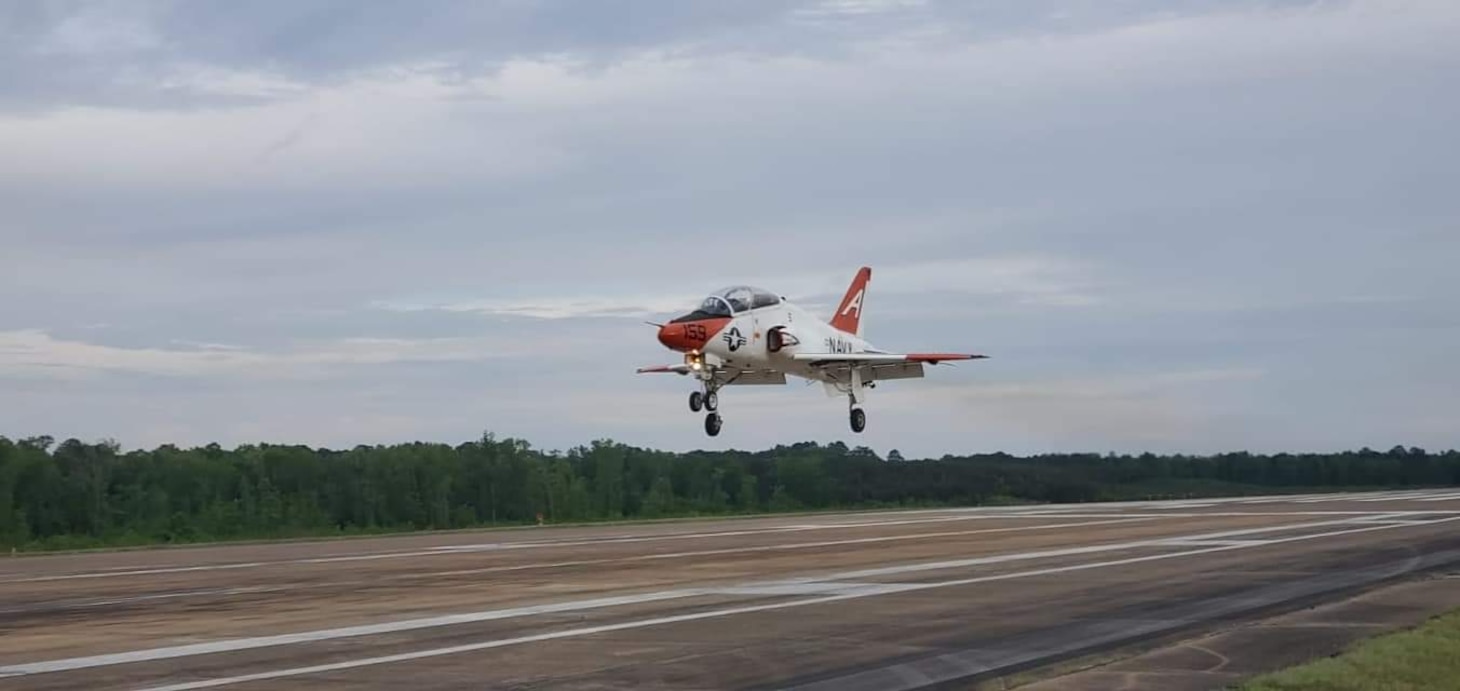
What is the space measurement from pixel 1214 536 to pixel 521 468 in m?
45.9

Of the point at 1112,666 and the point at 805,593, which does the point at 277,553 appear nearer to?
the point at 805,593

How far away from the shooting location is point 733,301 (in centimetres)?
4266

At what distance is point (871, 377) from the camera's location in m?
50.2

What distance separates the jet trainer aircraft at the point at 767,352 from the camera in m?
41.5

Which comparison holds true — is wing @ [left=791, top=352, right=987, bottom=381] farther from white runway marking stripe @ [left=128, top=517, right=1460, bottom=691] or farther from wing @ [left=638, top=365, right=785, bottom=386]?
white runway marking stripe @ [left=128, top=517, right=1460, bottom=691]

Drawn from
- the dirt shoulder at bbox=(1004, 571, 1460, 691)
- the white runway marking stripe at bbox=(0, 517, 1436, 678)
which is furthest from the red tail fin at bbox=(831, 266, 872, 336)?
the dirt shoulder at bbox=(1004, 571, 1460, 691)

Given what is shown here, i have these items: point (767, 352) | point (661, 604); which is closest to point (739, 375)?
point (767, 352)

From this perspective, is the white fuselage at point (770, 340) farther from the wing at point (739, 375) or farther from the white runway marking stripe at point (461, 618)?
the white runway marking stripe at point (461, 618)

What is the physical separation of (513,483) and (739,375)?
33.4 meters

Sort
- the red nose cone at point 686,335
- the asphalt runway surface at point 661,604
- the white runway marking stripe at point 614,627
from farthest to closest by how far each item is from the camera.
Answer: the red nose cone at point 686,335 → the asphalt runway surface at point 661,604 → the white runway marking stripe at point 614,627

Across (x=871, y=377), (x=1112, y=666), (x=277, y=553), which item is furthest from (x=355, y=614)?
(x=871, y=377)

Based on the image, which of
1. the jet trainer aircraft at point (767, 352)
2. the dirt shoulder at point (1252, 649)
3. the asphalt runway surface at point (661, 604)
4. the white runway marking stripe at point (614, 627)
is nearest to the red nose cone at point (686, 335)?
the jet trainer aircraft at point (767, 352)

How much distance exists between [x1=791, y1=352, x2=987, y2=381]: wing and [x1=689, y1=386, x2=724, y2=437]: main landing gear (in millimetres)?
3254

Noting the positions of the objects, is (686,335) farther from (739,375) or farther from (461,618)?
(461,618)
